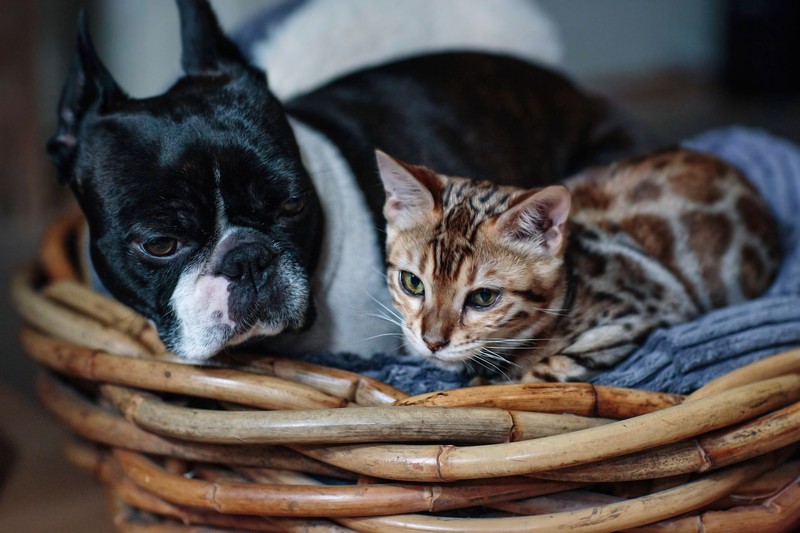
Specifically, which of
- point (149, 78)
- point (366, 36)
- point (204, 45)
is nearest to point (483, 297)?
point (204, 45)

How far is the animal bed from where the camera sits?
101 centimetres

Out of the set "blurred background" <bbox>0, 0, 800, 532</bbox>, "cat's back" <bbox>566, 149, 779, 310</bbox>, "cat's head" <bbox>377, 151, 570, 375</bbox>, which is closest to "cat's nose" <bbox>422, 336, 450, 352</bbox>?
"cat's head" <bbox>377, 151, 570, 375</bbox>

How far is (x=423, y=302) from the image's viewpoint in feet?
4.12

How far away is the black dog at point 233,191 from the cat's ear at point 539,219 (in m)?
0.32

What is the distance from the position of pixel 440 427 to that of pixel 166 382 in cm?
39

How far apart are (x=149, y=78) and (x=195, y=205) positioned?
2.09 metres

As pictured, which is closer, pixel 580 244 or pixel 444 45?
pixel 580 244

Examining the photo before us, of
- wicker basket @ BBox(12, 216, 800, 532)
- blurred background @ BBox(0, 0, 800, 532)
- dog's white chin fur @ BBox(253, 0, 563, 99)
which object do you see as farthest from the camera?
dog's white chin fur @ BBox(253, 0, 563, 99)

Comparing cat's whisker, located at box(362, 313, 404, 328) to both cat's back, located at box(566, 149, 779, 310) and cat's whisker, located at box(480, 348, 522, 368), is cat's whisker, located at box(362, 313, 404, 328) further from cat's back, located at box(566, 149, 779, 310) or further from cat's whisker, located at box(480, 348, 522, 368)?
cat's back, located at box(566, 149, 779, 310)

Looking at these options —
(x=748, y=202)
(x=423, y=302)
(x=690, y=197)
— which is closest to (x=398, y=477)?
(x=423, y=302)

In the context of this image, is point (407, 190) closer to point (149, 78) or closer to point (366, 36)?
point (366, 36)

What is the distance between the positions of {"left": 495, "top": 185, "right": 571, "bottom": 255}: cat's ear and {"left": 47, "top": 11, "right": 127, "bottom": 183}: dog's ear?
2.19 feet

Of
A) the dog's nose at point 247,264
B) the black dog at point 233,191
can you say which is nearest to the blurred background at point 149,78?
the black dog at point 233,191

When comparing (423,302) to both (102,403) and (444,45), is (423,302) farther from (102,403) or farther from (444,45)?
(444,45)
